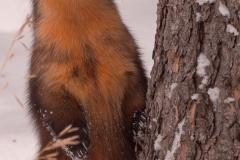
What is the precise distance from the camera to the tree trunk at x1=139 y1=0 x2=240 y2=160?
2.68 m

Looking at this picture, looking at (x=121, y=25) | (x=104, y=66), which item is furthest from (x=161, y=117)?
(x=121, y=25)

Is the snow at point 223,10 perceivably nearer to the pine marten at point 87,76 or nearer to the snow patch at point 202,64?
the snow patch at point 202,64

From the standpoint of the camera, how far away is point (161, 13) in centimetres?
310

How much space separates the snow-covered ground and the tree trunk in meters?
1.54

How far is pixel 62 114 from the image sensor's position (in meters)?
3.93

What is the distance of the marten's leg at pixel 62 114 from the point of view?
3848 millimetres

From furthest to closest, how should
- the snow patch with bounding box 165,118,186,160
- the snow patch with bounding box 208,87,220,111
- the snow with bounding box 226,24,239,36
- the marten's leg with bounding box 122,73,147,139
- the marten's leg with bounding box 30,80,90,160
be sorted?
the marten's leg with bounding box 122,73,147,139 < the marten's leg with bounding box 30,80,90,160 < the snow patch with bounding box 165,118,186,160 < the snow patch with bounding box 208,87,220,111 < the snow with bounding box 226,24,239,36

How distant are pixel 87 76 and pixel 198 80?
4.06 ft

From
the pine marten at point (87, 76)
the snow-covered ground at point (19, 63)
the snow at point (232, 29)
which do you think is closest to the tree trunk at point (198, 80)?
the snow at point (232, 29)

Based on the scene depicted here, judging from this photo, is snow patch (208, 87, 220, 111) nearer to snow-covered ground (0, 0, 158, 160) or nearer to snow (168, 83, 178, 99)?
snow (168, 83, 178, 99)

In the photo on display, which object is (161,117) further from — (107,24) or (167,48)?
(107,24)

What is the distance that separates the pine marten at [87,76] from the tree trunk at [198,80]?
859 millimetres

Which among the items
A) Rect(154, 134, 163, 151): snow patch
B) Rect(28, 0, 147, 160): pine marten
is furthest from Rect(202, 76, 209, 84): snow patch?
Rect(28, 0, 147, 160): pine marten

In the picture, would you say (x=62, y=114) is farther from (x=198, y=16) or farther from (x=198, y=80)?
(x=198, y=16)
